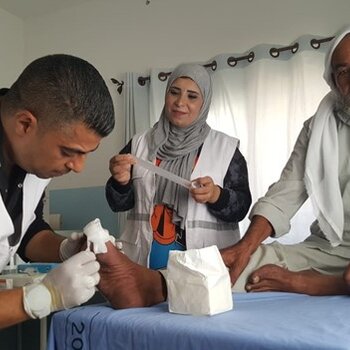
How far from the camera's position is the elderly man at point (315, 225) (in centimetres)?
124

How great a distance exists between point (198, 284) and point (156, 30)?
7.76ft

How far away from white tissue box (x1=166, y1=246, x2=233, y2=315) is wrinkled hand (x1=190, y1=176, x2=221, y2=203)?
1.53 ft

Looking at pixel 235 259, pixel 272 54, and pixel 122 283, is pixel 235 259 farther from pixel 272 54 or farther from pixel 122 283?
pixel 272 54

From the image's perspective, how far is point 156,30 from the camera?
3.03 m

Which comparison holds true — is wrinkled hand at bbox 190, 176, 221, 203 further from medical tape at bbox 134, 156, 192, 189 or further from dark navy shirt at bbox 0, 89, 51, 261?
dark navy shirt at bbox 0, 89, 51, 261

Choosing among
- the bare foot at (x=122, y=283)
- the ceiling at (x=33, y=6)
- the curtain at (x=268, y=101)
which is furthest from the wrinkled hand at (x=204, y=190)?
the ceiling at (x=33, y=6)

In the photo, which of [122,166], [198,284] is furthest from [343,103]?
[198,284]

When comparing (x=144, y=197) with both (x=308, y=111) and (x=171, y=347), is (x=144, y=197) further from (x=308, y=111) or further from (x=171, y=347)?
(x=308, y=111)

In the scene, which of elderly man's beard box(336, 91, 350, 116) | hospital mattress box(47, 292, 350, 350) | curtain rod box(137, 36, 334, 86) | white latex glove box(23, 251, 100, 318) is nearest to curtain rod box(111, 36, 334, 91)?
curtain rod box(137, 36, 334, 86)

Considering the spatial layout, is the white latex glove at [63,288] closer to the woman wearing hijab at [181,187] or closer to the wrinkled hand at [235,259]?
the wrinkled hand at [235,259]

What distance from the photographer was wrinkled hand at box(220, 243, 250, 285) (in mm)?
1296

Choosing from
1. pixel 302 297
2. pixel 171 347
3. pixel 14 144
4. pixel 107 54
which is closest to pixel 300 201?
pixel 302 297

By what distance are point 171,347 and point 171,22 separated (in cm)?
248

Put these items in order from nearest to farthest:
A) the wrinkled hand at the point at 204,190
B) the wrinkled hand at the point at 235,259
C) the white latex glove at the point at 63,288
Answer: the white latex glove at the point at 63,288 → the wrinkled hand at the point at 235,259 → the wrinkled hand at the point at 204,190
